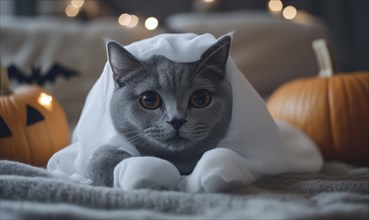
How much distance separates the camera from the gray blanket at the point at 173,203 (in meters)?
0.56

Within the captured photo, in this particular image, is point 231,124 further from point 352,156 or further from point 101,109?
point 352,156

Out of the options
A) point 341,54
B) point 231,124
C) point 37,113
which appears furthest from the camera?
point 341,54

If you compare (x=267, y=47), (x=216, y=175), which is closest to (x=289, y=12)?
(x=267, y=47)

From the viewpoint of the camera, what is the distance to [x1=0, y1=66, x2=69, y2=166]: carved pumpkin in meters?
1.03

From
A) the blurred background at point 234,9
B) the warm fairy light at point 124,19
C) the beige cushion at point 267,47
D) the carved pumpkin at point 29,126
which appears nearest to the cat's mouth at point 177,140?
the carved pumpkin at point 29,126

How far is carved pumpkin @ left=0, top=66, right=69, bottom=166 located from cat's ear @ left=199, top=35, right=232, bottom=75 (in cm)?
50

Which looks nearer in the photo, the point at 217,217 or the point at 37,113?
the point at 217,217

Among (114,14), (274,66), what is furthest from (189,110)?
(114,14)

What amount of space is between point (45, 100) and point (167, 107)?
512mm

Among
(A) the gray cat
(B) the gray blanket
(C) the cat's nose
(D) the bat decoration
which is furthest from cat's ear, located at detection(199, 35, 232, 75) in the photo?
(D) the bat decoration

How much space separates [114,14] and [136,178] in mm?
1839

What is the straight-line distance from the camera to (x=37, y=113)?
3.62 feet

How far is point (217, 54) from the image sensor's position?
31.9 inches

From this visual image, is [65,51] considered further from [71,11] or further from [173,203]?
[173,203]
